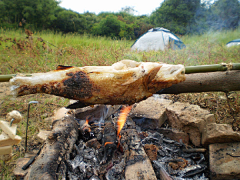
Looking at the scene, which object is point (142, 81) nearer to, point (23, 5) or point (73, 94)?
point (73, 94)

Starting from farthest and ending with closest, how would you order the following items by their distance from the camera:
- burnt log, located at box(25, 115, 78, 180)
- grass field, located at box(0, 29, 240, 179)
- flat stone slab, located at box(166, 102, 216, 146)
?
1. grass field, located at box(0, 29, 240, 179)
2. flat stone slab, located at box(166, 102, 216, 146)
3. burnt log, located at box(25, 115, 78, 180)

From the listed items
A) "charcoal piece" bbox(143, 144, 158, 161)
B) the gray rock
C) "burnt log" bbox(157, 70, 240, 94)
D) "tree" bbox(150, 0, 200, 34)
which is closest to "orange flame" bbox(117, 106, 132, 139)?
"charcoal piece" bbox(143, 144, 158, 161)

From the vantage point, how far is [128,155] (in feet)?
5.41

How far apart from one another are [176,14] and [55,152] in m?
14.3

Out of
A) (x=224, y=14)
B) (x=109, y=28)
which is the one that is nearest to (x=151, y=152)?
(x=109, y=28)

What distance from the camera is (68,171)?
1.64 m

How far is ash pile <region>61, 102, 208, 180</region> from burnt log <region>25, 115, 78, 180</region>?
0.09m

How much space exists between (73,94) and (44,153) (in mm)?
786

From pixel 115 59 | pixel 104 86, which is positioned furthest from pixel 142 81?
pixel 115 59

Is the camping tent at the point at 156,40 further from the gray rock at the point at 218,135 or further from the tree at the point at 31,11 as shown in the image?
the tree at the point at 31,11

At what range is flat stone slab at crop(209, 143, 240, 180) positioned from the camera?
5.33 feet

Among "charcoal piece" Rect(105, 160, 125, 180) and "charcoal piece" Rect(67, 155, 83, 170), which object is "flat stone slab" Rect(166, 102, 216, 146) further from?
"charcoal piece" Rect(67, 155, 83, 170)

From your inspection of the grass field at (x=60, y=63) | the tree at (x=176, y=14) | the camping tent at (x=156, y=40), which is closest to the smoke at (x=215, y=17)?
the tree at (x=176, y=14)

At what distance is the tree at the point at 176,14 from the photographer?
12.5 metres
